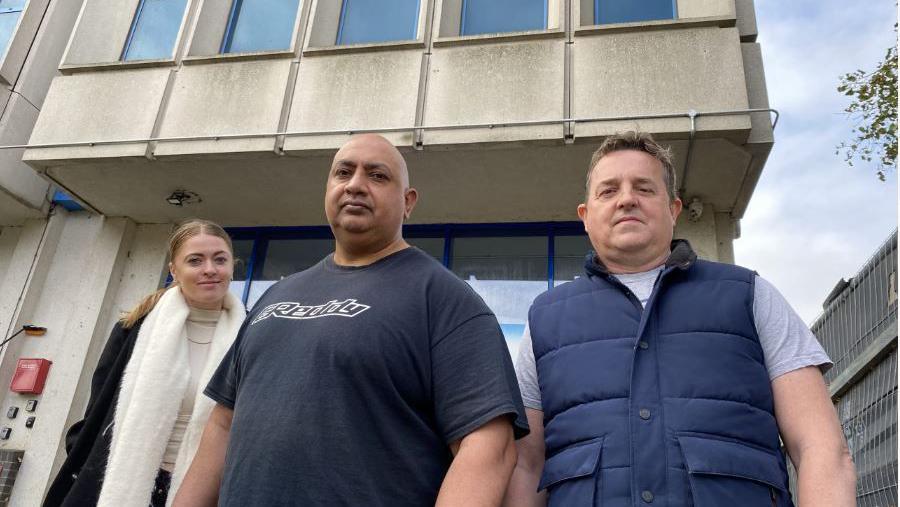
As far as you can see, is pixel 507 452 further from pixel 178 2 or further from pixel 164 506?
pixel 178 2

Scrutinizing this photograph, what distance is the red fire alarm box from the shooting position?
259 inches

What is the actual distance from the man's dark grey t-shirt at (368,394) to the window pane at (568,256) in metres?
4.43

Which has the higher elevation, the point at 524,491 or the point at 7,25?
the point at 7,25

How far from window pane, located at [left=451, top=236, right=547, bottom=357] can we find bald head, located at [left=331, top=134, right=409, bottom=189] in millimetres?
3953

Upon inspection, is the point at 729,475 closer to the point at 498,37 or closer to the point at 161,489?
the point at 161,489

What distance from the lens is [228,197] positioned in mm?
6723

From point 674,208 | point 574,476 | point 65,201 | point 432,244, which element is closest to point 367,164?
point 674,208

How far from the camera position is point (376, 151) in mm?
2246

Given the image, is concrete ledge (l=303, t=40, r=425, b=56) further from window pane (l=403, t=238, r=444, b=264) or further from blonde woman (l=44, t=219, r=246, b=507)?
blonde woman (l=44, t=219, r=246, b=507)

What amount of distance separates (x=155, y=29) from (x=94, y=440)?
595 cm

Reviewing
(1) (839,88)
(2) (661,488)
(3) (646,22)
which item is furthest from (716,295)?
(1) (839,88)

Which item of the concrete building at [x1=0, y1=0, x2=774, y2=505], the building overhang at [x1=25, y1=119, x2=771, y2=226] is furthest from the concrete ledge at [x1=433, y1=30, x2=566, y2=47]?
the building overhang at [x1=25, y1=119, x2=771, y2=226]

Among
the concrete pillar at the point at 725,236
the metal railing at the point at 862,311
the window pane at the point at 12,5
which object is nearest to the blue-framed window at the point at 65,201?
the window pane at the point at 12,5

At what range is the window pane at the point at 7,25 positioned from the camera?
778cm
